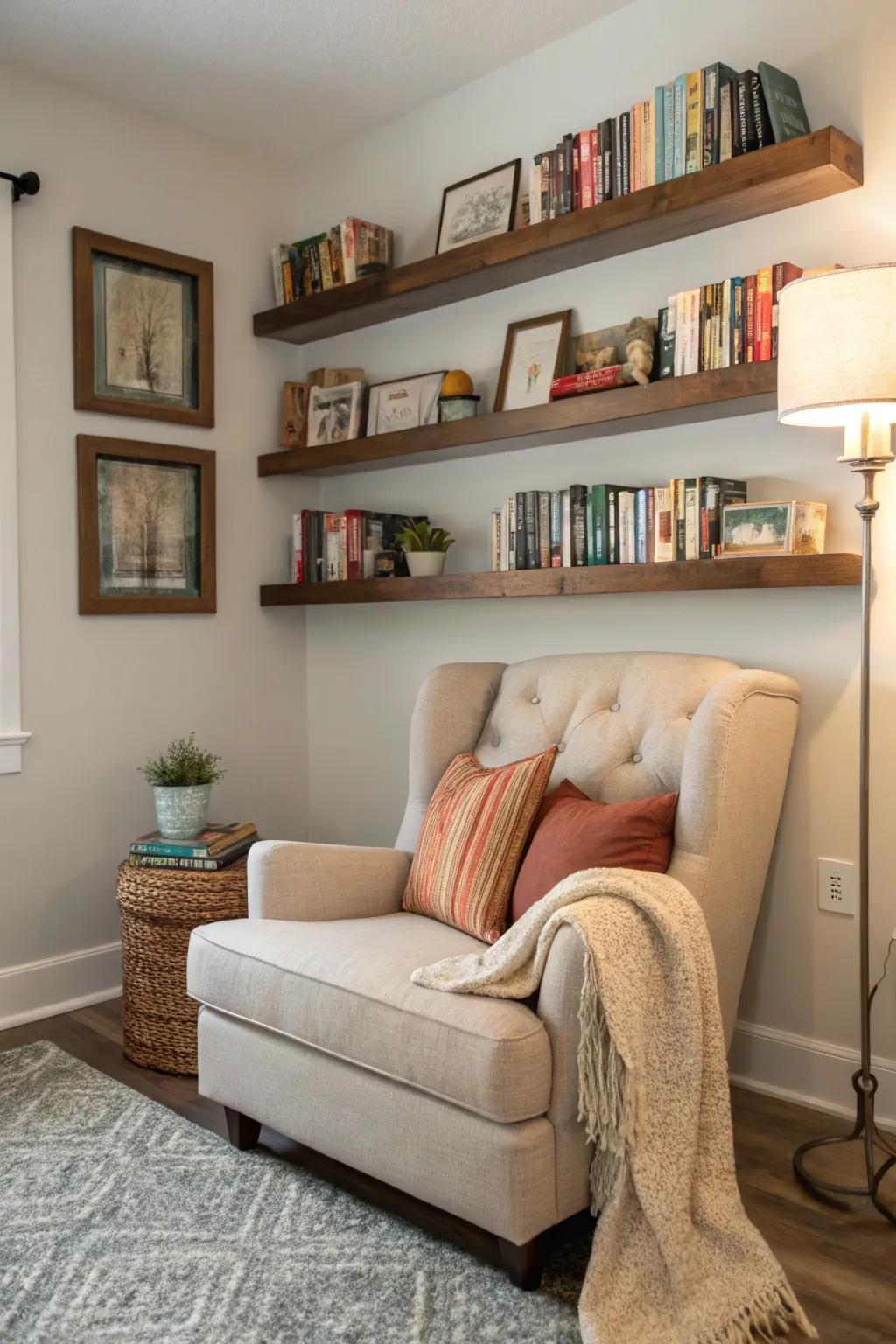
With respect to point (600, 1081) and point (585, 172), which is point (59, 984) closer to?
point (600, 1081)

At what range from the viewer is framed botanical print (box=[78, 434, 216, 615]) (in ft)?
10.7

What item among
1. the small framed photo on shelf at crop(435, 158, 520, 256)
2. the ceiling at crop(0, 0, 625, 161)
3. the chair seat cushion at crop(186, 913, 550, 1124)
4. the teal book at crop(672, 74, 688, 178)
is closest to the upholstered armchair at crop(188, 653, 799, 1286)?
the chair seat cushion at crop(186, 913, 550, 1124)

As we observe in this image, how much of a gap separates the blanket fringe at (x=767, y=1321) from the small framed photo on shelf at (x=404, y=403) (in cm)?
228

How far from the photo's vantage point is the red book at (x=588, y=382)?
2.68 m

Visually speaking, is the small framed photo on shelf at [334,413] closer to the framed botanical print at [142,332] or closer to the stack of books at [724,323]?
the framed botanical print at [142,332]

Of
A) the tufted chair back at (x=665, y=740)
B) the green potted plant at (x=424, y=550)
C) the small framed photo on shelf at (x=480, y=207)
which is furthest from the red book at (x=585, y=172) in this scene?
the tufted chair back at (x=665, y=740)

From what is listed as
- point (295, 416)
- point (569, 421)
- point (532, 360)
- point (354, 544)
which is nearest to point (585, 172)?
point (532, 360)

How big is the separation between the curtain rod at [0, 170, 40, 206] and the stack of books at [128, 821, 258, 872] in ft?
5.78

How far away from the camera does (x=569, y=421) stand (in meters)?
2.74

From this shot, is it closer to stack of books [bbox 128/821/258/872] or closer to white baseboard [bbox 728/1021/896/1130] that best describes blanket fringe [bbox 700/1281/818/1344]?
white baseboard [bbox 728/1021/896/1130]

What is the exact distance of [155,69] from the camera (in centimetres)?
313

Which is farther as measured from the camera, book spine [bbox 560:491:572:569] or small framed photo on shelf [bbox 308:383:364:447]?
small framed photo on shelf [bbox 308:383:364:447]

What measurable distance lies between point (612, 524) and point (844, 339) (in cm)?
81

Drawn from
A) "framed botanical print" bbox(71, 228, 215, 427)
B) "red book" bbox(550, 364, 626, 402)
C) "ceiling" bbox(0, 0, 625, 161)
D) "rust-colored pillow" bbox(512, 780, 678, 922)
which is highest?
"ceiling" bbox(0, 0, 625, 161)
